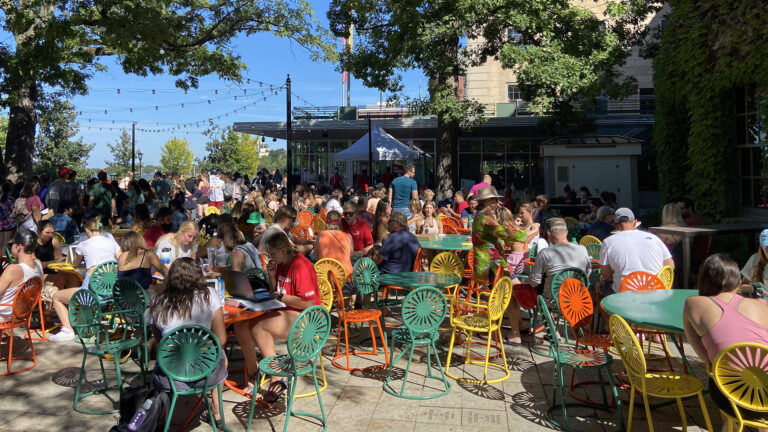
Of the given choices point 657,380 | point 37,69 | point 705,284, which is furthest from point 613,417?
point 37,69

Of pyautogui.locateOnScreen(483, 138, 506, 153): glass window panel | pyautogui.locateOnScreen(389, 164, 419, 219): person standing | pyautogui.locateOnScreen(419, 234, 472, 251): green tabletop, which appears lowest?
pyautogui.locateOnScreen(419, 234, 472, 251): green tabletop

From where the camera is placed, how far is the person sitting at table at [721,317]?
11.2ft

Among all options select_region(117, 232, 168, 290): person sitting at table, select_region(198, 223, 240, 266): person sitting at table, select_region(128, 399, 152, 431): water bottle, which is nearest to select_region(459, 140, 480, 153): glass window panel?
select_region(198, 223, 240, 266): person sitting at table

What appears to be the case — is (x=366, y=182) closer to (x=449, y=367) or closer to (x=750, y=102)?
(x=750, y=102)

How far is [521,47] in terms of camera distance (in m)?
16.2

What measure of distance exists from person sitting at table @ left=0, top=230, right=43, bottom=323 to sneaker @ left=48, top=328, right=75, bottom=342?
85 centimetres

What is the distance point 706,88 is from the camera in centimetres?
1079

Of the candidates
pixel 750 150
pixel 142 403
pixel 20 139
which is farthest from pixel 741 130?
pixel 20 139

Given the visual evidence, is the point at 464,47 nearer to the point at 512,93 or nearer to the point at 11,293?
the point at 11,293

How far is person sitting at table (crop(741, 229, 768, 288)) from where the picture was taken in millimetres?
4953

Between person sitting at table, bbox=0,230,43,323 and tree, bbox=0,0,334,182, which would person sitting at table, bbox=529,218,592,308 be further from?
tree, bbox=0,0,334,182

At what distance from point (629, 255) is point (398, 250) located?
2563 mm

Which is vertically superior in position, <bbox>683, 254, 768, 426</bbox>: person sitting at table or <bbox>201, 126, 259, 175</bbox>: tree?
<bbox>201, 126, 259, 175</bbox>: tree

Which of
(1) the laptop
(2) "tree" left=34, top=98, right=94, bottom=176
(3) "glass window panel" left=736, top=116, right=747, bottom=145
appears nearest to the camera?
(1) the laptop
